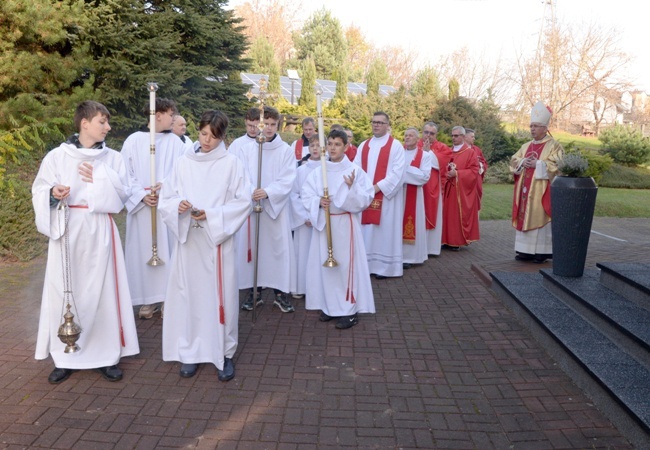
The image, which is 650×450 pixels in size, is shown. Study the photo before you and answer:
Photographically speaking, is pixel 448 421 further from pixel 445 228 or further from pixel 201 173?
pixel 445 228

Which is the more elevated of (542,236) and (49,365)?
(542,236)

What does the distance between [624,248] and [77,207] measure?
8542mm

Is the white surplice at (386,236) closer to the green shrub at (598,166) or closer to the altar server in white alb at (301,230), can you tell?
the altar server in white alb at (301,230)

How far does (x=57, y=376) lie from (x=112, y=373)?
1.32 feet

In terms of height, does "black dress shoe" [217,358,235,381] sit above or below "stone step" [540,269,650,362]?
below

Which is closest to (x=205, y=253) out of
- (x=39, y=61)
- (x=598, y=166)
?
(x=39, y=61)

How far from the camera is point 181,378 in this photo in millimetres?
4582

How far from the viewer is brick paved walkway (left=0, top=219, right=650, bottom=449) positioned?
3713mm

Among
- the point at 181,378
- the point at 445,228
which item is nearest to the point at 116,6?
the point at 445,228

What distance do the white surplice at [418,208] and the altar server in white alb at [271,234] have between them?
110 inches

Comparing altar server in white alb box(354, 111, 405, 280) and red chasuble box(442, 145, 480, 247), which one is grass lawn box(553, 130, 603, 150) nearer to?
red chasuble box(442, 145, 480, 247)

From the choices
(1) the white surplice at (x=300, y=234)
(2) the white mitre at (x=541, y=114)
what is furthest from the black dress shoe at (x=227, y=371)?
(2) the white mitre at (x=541, y=114)

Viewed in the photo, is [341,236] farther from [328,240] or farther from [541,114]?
[541,114]

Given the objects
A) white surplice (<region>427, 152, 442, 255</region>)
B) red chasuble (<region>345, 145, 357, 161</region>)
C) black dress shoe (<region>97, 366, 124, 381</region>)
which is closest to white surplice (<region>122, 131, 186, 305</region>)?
black dress shoe (<region>97, 366, 124, 381</region>)
